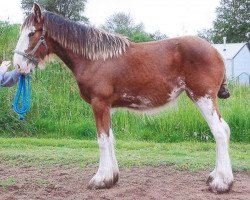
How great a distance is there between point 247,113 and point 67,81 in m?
4.94

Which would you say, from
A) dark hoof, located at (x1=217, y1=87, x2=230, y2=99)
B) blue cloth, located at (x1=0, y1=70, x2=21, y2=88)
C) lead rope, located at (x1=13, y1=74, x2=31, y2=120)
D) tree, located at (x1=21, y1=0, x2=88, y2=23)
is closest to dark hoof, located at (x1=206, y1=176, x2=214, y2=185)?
dark hoof, located at (x1=217, y1=87, x2=230, y2=99)

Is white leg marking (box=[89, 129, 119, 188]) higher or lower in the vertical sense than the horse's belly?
lower

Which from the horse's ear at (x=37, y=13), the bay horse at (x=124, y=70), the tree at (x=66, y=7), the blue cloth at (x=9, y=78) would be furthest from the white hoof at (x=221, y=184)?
the tree at (x=66, y=7)

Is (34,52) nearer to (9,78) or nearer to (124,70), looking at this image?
(9,78)

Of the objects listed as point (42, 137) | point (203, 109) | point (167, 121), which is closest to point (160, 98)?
point (203, 109)

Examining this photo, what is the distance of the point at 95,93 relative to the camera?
5.64 meters

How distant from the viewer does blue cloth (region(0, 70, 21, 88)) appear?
225 inches

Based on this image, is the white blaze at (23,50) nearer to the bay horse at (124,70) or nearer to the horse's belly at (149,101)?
the bay horse at (124,70)

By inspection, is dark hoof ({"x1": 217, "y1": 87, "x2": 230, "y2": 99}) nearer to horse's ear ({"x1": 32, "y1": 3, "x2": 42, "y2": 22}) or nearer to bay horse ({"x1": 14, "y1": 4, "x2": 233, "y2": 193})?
bay horse ({"x1": 14, "y1": 4, "x2": 233, "y2": 193})

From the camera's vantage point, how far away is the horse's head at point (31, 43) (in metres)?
5.64

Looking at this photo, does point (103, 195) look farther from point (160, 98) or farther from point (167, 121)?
point (167, 121)

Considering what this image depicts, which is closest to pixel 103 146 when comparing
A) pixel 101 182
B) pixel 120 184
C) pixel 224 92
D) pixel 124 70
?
pixel 101 182

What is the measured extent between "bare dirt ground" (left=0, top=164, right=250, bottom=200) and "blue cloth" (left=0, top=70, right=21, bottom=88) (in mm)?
1337

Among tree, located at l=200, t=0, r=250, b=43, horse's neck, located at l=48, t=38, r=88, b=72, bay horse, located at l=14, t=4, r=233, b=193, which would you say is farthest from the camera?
tree, located at l=200, t=0, r=250, b=43
